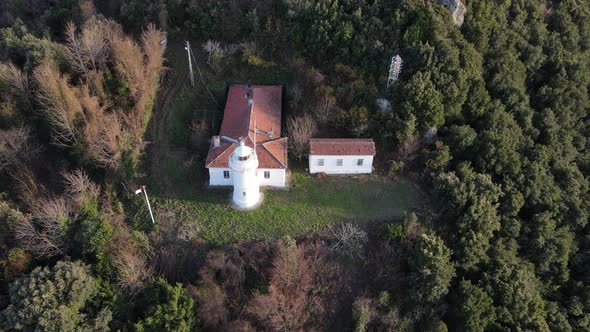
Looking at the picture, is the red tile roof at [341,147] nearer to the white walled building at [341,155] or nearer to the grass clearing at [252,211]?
the white walled building at [341,155]

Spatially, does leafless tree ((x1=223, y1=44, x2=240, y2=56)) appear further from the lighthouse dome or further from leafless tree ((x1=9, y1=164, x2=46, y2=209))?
leafless tree ((x1=9, y1=164, x2=46, y2=209))

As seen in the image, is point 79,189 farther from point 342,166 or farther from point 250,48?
point 342,166

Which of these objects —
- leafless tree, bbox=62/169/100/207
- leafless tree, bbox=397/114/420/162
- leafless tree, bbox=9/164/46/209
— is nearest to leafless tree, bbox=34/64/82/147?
leafless tree, bbox=9/164/46/209

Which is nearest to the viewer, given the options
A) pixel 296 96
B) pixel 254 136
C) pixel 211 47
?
pixel 254 136

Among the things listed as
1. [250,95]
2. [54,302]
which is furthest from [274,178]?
[54,302]

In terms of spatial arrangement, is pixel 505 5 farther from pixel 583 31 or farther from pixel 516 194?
pixel 516 194
